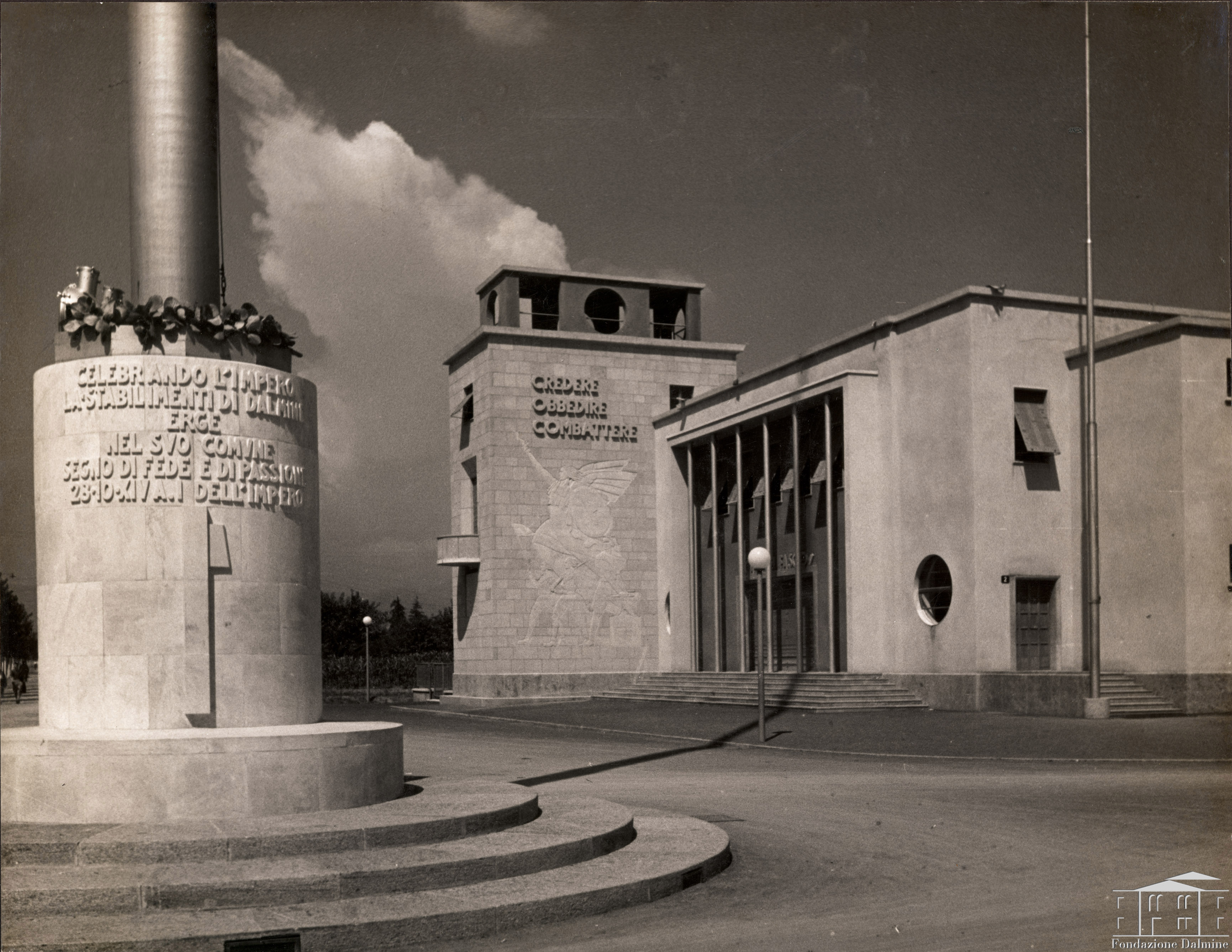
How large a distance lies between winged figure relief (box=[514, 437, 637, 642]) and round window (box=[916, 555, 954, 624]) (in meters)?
14.7

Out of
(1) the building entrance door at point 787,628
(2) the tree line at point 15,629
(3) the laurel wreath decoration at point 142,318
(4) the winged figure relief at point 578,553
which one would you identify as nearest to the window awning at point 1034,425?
(1) the building entrance door at point 787,628

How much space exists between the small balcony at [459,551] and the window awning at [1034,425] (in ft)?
66.9

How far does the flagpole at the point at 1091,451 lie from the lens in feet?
80.4

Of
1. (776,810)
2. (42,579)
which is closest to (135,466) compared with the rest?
(42,579)

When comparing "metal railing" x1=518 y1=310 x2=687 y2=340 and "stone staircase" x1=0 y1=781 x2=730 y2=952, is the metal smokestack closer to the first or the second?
"stone staircase" x1=0 y1=781 x2=730 y2=952

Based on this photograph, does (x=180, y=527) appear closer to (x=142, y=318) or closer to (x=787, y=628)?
(x=142, y=318)

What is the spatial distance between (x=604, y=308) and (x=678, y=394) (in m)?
4.52

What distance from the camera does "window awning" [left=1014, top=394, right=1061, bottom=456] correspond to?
29.2m

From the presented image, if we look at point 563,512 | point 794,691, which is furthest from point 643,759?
point 563,512

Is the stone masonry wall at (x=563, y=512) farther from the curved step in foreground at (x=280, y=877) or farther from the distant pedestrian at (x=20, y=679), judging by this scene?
the curved step in foreground at (x=280, y=877)

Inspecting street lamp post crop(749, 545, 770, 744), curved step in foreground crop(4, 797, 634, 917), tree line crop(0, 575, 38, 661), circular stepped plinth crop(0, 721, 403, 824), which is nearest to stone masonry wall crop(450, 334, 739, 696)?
street lamp post crop(749, 545, 770, 744)

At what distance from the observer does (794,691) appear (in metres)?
31.3

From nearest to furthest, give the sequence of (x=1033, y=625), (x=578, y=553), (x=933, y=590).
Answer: (x=1033, y=625), (x=933, y=590), (x=578, y=553)

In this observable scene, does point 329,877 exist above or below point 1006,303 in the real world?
below
